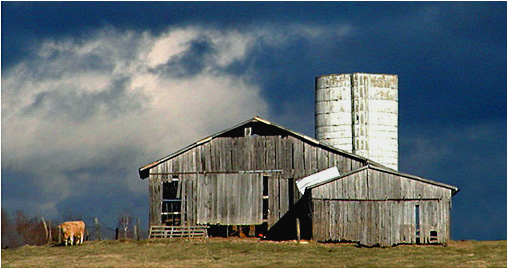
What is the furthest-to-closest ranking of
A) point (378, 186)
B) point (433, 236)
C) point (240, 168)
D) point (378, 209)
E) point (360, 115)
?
point (360, 115) → point (240, 168) → point (378, 186) → point (378, 209) → point (433, 236)

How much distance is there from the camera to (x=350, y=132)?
5359 cm

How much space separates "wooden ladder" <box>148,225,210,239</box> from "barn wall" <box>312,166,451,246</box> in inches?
284

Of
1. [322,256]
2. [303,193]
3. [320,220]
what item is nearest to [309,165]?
[303,193]

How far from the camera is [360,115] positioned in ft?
175

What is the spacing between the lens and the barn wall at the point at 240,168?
49719 millimetres

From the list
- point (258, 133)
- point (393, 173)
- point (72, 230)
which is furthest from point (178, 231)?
point (393, 173)

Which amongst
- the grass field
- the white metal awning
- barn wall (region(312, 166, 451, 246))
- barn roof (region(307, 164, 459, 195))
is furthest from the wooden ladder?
barn roof (region(307, 164, 459, 195))

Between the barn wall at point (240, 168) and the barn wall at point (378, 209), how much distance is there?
3.62 metres

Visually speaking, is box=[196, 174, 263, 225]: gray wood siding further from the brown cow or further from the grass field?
the brown cow

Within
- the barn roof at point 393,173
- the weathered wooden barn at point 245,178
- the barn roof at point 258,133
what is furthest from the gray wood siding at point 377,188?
the barn roof at point 258,133

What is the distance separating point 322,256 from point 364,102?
627 inches

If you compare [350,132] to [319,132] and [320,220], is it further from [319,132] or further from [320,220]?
[320,220]

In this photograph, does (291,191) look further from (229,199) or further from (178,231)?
(178,231)

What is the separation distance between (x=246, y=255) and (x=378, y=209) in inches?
335
